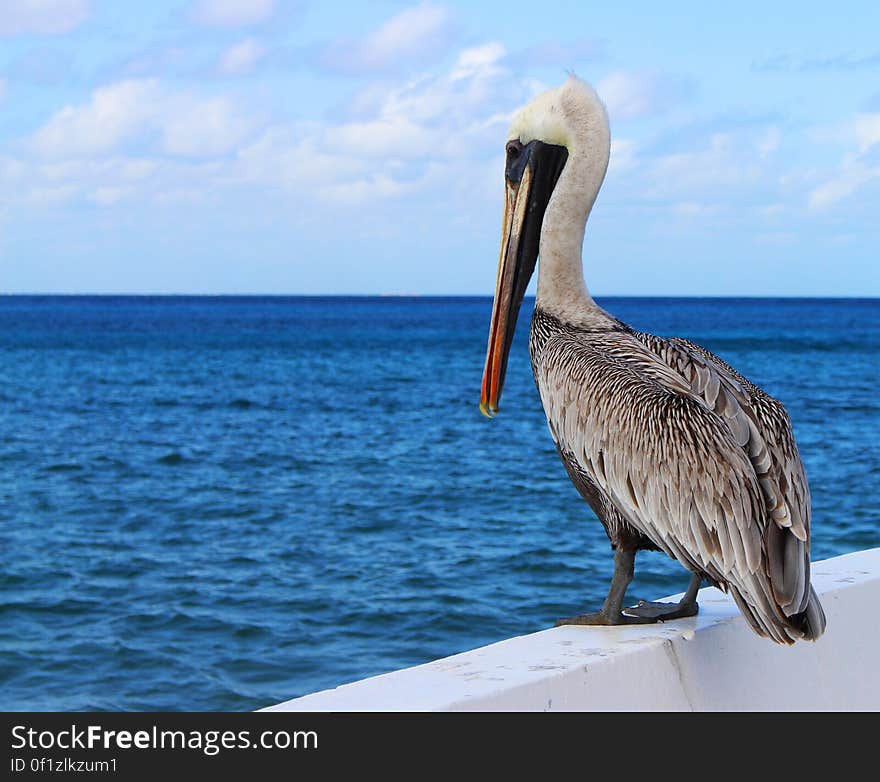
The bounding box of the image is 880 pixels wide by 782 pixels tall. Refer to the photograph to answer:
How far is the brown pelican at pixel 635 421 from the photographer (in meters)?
2.47

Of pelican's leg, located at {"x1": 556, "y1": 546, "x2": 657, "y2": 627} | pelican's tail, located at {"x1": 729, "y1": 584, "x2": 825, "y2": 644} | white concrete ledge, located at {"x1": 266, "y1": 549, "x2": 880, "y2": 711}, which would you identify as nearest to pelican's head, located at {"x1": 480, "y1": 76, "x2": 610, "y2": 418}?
pelican's leg, located at {"x1": 556, "y1": 546, "x2": 657, "y2": 627}

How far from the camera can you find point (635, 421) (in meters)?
2.83

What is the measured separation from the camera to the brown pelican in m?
2.47

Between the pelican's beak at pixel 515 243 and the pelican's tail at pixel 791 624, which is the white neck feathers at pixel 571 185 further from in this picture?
the pelican's tail at pixel 791 624

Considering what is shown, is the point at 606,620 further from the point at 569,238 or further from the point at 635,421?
the point at 569,238

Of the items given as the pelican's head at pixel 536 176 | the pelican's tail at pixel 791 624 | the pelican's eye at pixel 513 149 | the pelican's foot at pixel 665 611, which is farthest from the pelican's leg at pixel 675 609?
the pelican's eye at pixel 513 149

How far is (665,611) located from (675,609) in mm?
25

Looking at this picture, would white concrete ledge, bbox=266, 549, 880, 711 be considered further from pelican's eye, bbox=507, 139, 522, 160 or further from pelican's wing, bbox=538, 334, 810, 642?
pelican's eye, bbox=507, 139, 522, 160

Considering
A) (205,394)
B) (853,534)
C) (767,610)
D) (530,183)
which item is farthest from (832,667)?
(205,394)

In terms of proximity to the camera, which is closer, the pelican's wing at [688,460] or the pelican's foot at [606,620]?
the pelican's wing at [688,460]

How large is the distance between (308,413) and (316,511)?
11.7 m

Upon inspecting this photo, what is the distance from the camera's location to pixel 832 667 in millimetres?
2543

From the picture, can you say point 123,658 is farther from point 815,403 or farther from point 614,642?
point 815,403

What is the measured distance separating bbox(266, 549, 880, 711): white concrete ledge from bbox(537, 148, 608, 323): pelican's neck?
3.09 ft
